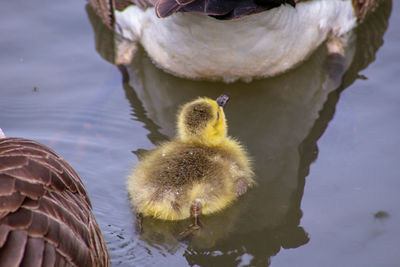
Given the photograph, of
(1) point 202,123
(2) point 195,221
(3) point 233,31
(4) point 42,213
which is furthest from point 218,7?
(4) point 42,213

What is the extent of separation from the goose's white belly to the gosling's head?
1.50ft

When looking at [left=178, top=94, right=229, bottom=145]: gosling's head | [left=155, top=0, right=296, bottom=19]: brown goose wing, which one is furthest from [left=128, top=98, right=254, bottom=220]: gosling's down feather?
[left=155, top=0, right=296, bottom=19]: brown goose wing

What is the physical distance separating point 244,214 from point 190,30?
956mm

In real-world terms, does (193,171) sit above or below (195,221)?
above

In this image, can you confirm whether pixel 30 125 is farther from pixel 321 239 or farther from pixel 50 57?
pixel 321 239

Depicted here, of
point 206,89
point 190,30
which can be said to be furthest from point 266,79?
point 190,30

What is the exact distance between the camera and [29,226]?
1694 mm

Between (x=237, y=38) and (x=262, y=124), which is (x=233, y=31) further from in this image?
(x=262, y=124)

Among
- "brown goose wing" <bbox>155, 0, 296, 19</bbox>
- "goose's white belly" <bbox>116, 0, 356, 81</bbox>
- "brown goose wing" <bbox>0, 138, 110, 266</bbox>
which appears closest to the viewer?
"brown goose wing" <bbox>0, 138, 110, 266</bbox>

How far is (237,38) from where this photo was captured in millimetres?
3025

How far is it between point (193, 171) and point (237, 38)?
31.7 inches

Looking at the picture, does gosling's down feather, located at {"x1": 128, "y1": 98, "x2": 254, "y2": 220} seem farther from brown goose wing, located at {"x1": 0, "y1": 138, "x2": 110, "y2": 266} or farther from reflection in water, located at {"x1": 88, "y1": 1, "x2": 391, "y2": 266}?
brown goose wing, located at {"x1": 0, "y1": 138, "x2": 110, "y2": 266}

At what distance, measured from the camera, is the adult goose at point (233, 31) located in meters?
2.71

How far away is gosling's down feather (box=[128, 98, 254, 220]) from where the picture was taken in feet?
8.23
